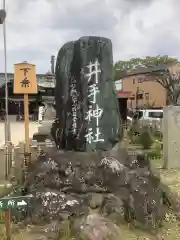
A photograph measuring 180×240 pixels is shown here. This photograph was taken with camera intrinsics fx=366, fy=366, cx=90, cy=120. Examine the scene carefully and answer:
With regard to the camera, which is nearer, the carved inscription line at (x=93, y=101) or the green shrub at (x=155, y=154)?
the carved inscription line at (x=93, y=101)

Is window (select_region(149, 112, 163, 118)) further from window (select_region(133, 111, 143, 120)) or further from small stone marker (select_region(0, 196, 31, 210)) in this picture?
small stone marker (select_region(0, 196, 31, 210))

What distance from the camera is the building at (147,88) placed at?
33719mm

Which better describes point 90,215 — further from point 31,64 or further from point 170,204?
point 31,64

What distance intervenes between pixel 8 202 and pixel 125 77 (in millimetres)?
36324

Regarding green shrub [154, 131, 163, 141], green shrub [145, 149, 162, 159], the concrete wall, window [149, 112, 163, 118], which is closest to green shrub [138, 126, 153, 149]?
green shrub [145, 149, 162, 159]

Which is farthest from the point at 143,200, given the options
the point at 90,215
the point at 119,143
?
the point at 119,143

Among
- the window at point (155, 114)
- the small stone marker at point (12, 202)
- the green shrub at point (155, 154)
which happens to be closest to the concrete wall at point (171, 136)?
the green shrub at point (155, 154)

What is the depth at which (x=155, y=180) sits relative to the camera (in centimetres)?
570

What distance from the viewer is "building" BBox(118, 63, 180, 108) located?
33719 millimetres

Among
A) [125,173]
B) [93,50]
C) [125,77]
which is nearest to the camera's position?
[125,173]

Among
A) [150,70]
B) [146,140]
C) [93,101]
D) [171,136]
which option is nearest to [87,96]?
[93,101]

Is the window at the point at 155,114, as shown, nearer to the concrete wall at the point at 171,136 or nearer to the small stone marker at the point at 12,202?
the concrete wall at the point at 171,136

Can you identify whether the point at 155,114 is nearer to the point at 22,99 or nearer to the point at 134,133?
the point at 134,133

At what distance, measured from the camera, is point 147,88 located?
35.8m
